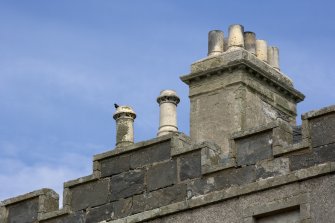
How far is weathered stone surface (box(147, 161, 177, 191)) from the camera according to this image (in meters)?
18.2

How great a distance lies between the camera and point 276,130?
1719 cm

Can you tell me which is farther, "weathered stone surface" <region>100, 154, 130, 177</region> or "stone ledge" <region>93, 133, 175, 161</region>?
"weathered stone surface" <region>100, 154, 130, 177</region>

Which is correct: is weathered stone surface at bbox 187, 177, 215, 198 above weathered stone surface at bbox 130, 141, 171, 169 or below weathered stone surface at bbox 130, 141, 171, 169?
below

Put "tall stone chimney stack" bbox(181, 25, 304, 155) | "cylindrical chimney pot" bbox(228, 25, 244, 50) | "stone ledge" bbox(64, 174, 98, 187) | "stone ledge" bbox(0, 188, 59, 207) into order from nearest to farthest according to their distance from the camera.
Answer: "stone ledge" bbox(64, 174, 98, 187) < "stone ledge" bbox(0, 188, 59, 207) < "tall stone chimney stack" bbox(181, 25, 304, 155) < "cylindrical chimney pot" bbox(228, 25, 244, 50)

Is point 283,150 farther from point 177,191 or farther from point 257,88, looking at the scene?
point 257,88

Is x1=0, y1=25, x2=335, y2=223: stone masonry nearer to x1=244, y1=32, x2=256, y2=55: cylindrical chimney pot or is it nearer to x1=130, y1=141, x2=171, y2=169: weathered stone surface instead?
x1=130, y1=141, x2=171, y2=169: weathered stone surface

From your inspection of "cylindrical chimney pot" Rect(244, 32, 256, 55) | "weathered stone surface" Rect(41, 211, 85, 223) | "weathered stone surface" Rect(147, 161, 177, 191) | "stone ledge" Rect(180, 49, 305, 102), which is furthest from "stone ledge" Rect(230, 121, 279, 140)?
"cylindrical chimney pot" Rect(244, 32, 256, 55)

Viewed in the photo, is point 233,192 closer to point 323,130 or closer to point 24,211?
point 323,130

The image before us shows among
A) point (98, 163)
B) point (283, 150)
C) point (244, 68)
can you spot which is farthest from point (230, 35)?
point (283, 150)

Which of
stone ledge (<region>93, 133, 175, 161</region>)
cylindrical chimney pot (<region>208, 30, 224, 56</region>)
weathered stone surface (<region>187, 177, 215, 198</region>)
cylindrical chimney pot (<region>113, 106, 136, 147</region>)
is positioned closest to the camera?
weathered stone surface (<region>187, 177, 215, 198</region>)

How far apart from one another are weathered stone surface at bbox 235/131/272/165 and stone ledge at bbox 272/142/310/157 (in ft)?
0.46

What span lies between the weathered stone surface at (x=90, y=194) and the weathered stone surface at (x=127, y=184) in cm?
14

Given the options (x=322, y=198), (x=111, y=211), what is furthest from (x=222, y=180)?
(x=111, y=211)

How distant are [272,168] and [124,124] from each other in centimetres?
519
